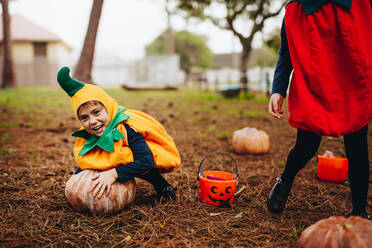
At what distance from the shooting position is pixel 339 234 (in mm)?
1558

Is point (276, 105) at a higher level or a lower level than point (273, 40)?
lower

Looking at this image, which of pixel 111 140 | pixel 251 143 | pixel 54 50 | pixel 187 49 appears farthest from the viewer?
pixel 187 49

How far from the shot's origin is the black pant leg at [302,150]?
2.10 metres

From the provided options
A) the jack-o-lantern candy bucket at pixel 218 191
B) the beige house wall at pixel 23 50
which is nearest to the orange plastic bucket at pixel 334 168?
the jack-o-lantern candy bucket at pixel 218 191

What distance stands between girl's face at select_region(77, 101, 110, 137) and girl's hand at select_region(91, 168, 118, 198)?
32 cm

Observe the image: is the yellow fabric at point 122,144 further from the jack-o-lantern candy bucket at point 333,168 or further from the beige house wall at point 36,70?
the beige house wall at point 36,70

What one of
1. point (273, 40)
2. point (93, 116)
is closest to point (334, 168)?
point (93, 116)

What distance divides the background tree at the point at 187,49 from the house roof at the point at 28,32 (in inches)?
1081

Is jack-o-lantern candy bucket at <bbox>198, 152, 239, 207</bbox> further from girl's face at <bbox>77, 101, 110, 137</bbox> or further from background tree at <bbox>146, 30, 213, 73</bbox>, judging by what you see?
background tree at <bbox>146, 30, 213, 73</bbox>

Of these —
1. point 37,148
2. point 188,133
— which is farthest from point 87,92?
point 188,133

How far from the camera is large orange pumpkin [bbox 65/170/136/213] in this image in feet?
7.42

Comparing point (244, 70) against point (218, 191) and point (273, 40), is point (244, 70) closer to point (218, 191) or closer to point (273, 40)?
point (273, 40)

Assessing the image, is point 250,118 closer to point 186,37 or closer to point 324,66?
point 324,66

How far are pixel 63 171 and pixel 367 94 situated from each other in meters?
3.09
